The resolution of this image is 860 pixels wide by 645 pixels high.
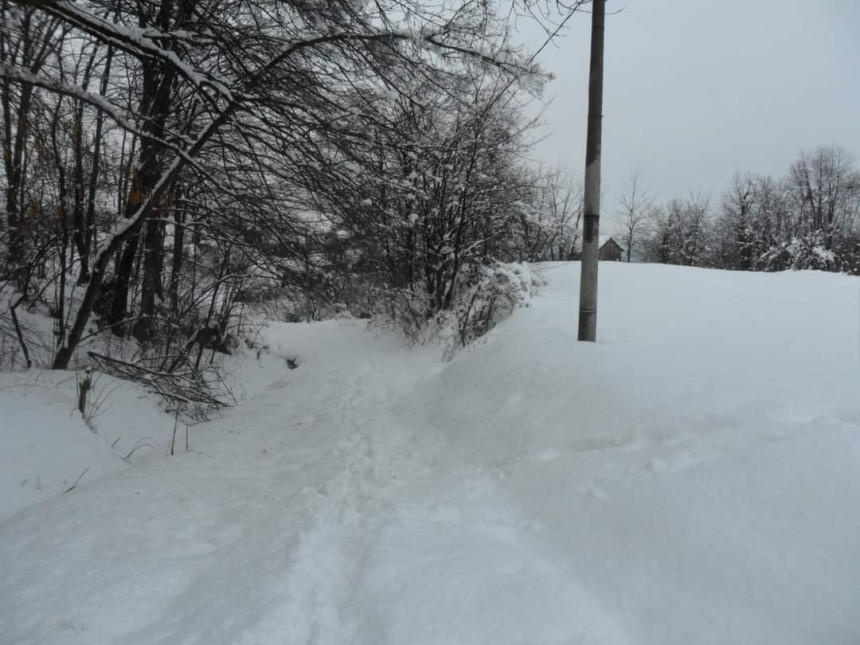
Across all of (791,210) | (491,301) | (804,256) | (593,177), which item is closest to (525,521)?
(593,177)

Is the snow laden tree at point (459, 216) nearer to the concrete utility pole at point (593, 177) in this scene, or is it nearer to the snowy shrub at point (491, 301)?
the snowy shrub at point (491, 301)

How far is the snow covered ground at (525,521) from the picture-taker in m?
1.96

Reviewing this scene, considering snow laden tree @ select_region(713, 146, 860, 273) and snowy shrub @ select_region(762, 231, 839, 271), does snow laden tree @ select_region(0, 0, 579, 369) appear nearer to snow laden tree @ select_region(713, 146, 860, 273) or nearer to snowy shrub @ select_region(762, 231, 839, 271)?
snowy shrub @ select_region(762, 231, 839, 271)

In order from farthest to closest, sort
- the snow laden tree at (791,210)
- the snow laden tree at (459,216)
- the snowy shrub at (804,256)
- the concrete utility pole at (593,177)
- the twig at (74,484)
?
1. the snow laden tree at (791,210)
2. the snowy shrub at (804,256)
3. the snow laden tree at (459,216)
4. the concrete utility pole at (593,177)
5. the twig at (74,484)

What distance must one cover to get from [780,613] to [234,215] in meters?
5.34

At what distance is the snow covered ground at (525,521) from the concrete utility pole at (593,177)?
0.41 m

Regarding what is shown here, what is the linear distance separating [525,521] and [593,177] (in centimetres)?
374

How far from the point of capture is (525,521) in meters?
2.95

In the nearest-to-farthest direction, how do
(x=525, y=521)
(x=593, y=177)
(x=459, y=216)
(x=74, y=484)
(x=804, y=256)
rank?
(x=525, y=521) → (x=74, y=484) → (x=593, y=177) → (x=459, y=216) → (x=804, y=256)

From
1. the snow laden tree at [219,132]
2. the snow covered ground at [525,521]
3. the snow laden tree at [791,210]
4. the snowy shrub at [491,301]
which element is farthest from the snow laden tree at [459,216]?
the snow laden tree at [791,210]

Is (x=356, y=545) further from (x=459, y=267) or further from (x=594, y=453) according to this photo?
(x=459, y=267)

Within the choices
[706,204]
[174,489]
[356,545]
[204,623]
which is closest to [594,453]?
[356,545]

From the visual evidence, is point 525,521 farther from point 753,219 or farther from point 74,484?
point 753,219

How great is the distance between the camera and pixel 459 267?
11414mm
